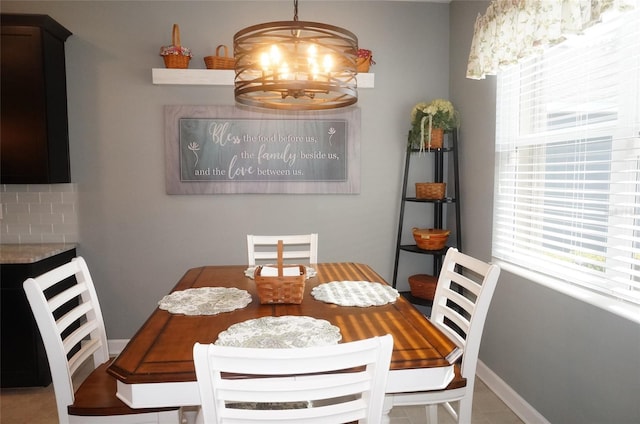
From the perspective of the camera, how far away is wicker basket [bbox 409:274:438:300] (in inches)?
119

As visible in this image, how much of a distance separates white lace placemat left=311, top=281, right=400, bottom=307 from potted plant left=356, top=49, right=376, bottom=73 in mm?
1709

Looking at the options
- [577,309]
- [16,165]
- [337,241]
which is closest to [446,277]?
[577,309]

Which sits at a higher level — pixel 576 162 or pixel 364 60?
pixel 364 60

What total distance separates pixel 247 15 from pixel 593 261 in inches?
107

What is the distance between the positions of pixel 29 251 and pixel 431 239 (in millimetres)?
2672

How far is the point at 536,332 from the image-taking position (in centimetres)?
227

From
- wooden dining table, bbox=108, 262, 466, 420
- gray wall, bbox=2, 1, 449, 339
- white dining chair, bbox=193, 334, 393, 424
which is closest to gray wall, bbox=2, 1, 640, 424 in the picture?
gray wall, bbox=2, 1, 449, 339

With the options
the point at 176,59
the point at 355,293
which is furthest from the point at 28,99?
the point at 355,293

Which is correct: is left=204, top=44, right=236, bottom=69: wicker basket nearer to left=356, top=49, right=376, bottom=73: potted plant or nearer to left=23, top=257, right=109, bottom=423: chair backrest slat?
left=356, top=49, right=376, bottom=73: potted plant

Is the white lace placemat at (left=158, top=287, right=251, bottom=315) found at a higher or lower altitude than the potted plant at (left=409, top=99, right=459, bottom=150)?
lower

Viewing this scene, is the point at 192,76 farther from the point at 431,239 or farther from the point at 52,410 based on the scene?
the point at 52,410

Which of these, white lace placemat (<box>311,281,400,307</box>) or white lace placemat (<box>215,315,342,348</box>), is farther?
white lace placemat (<box>311,281,400,307</box>)

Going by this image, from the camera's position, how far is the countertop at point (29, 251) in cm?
259

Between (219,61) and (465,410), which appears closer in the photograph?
(465,410)
